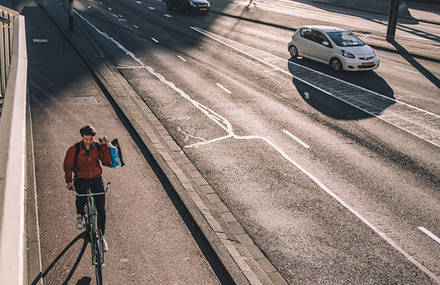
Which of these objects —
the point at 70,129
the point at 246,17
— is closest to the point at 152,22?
the point at 246,17

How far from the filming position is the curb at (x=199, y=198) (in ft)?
25.1

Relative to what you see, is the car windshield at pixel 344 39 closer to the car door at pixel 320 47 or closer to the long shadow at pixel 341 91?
the car door at pixel 320 47

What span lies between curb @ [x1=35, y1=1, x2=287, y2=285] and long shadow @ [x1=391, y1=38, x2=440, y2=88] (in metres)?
11.7

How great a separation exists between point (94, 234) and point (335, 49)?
16.0m

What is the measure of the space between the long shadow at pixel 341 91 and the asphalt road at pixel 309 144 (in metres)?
0.06

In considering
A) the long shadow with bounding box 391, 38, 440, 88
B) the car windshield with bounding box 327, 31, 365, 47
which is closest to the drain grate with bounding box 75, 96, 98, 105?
the car windshield with bounding box 327, 31, 365, 47

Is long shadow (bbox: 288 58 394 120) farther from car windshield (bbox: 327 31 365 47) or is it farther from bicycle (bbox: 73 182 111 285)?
bicycle (bbox: 73 182 111 285)

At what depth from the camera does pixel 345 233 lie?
29.2 ft

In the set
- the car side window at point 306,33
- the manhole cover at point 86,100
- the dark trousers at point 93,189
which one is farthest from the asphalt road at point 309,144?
the dark trousers at point 93,189

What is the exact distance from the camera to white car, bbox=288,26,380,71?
2011 centimetres

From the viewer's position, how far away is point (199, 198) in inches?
384

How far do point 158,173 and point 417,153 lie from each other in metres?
6.63

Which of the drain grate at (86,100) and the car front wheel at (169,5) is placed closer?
the drain grate at (86,100)

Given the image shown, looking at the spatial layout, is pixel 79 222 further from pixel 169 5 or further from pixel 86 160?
pixel 169 5
